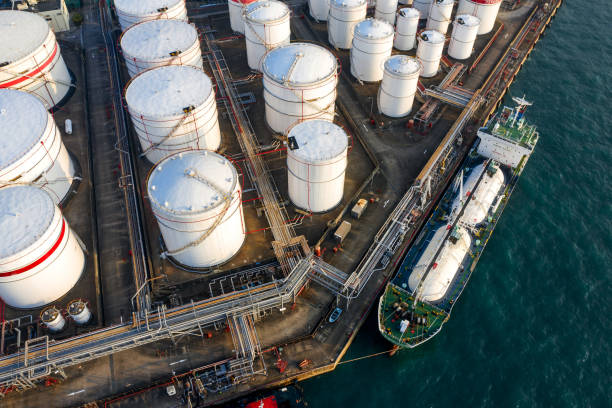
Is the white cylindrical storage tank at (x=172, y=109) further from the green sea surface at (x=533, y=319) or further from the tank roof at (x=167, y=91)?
the green sea surface at (x=533, y=319)

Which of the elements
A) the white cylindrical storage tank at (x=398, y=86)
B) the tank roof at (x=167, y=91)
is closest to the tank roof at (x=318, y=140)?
the tank roof at (x=167, y=91)

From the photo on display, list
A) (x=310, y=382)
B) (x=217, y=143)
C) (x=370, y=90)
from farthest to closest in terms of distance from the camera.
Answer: (x=370, y=90)
(x=217, y=143)
(x=310, y=382)

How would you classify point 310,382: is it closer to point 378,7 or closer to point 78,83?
point 78,83

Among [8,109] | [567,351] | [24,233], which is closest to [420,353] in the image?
[567,351]

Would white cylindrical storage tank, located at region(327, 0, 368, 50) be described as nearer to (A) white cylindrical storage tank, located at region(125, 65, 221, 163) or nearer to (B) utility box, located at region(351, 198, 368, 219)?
(A) white cylindrical storage tank, located at region(125, 65, 221, 163)

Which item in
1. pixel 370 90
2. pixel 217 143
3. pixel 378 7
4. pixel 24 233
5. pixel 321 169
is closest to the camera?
pixel 24 233

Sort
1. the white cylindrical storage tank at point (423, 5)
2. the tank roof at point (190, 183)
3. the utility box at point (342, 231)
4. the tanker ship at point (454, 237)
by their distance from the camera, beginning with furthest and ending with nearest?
the white cylindrical storage tank at point (423, 5), the utility box at point (342, 231), the tanker ship at point (454, 237), the tank roof at point (190, 183)
